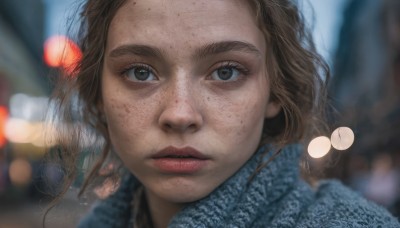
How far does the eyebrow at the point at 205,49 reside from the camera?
1.59 metres

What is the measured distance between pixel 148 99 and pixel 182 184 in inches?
11.7

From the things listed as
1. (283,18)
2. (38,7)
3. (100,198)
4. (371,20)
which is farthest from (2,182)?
(371,20)

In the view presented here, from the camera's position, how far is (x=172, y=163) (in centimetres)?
158

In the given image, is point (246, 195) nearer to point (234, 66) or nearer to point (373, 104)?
point (234, 66)

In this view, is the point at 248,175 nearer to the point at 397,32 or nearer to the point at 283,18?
the point at 283,18

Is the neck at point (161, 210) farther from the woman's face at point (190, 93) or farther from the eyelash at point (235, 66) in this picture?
the eyelash at point (235, 66)

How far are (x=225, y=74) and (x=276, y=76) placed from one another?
0.21 meters

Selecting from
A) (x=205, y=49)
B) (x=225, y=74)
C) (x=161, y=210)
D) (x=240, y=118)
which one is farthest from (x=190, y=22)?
(x=161, y=210)

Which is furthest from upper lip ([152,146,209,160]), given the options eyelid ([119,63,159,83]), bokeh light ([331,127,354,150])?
bokeh light ([331,127,354,150])

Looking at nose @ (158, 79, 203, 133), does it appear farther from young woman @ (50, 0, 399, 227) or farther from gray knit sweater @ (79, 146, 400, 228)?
gray knit sweater @ (79, 146, 400, 228)

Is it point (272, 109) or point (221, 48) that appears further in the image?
point (272, 109)

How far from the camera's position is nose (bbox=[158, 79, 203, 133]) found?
1515mm

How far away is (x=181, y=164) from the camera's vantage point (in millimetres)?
1568

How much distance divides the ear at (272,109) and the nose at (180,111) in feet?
1.05
